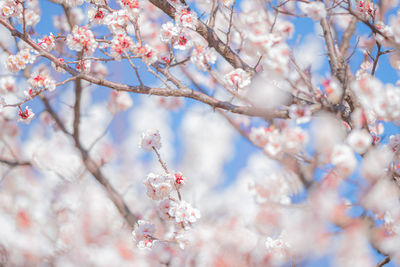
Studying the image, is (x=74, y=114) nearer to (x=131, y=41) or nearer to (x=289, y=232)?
(x=131, y=41)

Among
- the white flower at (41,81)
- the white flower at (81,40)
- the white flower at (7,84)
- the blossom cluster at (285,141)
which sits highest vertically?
the white flower at (7,84)

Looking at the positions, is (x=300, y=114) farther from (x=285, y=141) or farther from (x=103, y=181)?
(x=103, y=181)

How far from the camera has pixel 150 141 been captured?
2.77 m

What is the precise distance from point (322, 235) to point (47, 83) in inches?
82.5

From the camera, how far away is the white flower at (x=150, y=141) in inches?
109

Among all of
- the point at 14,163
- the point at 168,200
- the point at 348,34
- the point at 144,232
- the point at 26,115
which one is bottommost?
the point at 144,232

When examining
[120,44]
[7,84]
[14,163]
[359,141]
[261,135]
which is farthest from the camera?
[14,163]

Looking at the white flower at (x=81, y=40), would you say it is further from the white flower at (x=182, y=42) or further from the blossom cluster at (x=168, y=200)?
the blossom cluster at (x=168, y=200)

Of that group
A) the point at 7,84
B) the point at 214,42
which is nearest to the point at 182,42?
the point at 214,42

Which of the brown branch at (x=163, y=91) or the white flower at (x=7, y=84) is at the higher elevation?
the white flower at (x=7, y=84)

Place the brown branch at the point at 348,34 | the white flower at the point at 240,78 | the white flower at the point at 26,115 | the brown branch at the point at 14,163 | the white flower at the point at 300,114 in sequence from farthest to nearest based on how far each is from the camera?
1. the brown branch at the point at 14,163
2. the brown branch at the point at 348,34
3. the white flower at the point at 26,115
4. the white flower at the point at 240,78
5. the white flower at the point at 300,114

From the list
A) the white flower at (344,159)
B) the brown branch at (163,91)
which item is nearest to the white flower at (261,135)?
the brown branch at (163,91)

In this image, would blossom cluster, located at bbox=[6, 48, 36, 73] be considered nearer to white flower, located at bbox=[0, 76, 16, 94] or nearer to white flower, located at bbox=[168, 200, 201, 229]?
white flower, located at bbox=[0, 76, 16, 94]

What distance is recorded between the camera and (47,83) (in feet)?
8.36
